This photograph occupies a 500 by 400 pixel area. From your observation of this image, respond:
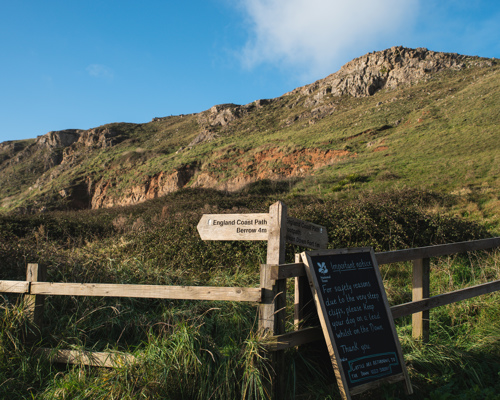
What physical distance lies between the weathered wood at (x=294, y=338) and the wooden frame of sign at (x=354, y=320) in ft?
0.75

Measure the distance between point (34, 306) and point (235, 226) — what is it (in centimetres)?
227

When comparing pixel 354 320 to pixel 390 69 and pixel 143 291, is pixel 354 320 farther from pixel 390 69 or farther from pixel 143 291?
pixel 390 69

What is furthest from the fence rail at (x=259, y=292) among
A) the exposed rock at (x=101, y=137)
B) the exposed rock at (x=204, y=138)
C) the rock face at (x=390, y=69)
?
the exposed rock at (x=101, y=137)

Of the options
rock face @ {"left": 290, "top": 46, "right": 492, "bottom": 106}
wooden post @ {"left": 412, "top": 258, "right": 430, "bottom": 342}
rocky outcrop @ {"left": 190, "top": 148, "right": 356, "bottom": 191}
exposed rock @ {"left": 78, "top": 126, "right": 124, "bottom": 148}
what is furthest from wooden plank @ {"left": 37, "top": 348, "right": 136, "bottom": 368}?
exposed rock @ {"left": 78, "top": 126, "right": 124, "bottom": 148}

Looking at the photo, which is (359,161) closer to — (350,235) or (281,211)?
(350,235)

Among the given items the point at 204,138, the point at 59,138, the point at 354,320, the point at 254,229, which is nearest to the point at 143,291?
the point at 254,229

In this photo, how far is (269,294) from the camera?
3061 mm

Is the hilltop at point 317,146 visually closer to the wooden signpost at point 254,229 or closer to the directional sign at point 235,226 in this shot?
the wooden signpost at point 254,229

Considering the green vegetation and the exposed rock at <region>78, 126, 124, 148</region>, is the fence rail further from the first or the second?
the exposed rock at <region>78, 126, 124, 148</region>

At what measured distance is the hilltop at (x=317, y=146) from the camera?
74.8 ft

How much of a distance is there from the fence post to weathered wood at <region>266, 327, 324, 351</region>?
252 cm

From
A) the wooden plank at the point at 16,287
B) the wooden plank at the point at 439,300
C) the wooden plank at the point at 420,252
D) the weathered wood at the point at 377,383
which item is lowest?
the weathered wood at the point at 377,383

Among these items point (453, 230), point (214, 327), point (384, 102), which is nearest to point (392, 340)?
point (214, 327)

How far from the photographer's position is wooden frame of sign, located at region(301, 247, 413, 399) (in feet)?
9.97
